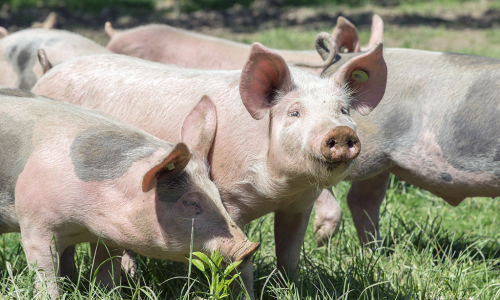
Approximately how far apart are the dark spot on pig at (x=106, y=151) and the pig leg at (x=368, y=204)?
2.00 metres

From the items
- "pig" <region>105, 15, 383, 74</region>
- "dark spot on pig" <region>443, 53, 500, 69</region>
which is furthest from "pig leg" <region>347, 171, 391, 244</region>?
"pig" <region>105, 15, 383, 74</region>

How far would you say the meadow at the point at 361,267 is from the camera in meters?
3.34

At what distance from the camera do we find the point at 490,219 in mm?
5188

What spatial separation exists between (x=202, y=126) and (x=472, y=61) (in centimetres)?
186

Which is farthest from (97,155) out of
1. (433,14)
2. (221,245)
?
(433,14)

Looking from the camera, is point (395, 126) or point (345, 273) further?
point (395, 126)

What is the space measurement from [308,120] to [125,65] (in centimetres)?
149

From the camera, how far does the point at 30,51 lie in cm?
578

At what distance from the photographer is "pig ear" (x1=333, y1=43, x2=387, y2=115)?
3.17 metres

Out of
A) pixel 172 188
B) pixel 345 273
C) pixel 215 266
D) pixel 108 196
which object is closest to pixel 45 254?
pixel 108 196

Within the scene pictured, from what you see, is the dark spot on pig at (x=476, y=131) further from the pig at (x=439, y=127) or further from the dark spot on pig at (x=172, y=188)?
the dark spot on pig at (x=172, y=188)

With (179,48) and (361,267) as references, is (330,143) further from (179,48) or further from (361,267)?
(179,48)

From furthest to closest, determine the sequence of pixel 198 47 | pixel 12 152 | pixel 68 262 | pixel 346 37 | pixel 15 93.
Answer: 1. pixel 198 47
2. pixel 346 37
3. pixel 68 262
4. pixel 15 93
5. pixel 12 152

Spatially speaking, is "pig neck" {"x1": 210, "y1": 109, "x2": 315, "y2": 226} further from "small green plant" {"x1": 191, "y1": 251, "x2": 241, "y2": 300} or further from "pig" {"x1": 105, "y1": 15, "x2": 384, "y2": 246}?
"pig" {"x1": 105, "y1": 15, "x2": 384, "y2": 246}
